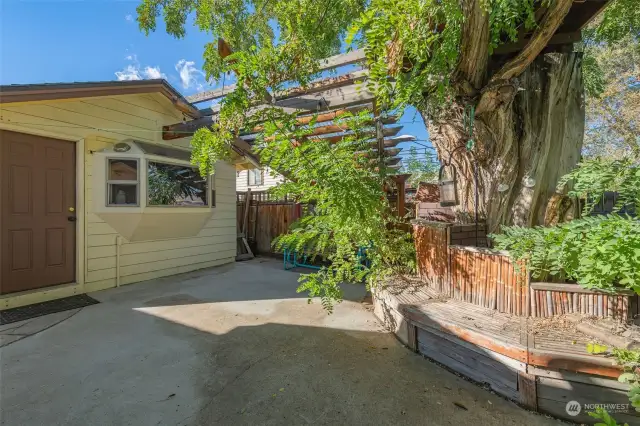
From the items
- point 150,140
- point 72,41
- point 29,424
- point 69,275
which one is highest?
point 72,41

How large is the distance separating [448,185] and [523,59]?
1.20 meters

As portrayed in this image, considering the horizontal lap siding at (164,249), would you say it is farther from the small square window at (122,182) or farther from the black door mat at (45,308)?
the black door mat at (45,308)

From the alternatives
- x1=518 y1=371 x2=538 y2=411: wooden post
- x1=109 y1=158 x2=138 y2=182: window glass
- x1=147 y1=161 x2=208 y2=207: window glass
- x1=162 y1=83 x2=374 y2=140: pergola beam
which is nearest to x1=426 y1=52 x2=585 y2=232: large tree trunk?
x1=162 y1=83 x2=374 y2=140: pergola beam

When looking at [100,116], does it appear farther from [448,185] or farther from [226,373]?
[448,185]

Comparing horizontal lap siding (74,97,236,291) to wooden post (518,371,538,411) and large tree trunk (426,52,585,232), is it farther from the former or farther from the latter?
wooden post (518,371,538,411)

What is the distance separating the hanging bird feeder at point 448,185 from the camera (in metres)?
2.94

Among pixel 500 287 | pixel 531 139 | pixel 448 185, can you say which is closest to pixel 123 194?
pixel 448 185

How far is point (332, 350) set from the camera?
2.46 m

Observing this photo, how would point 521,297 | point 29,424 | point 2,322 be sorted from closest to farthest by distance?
1. point 29,424
2. point 521,297
3. point 2,322

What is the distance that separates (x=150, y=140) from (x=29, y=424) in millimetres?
4264

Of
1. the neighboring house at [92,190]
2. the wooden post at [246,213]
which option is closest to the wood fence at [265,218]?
the wooden post at [246,213]

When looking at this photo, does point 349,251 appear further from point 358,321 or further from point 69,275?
point 69,275

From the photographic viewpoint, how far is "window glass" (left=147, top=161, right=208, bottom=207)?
4.60 metres

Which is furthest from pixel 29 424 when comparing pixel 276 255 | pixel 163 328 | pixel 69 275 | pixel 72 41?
pixel 72 41
